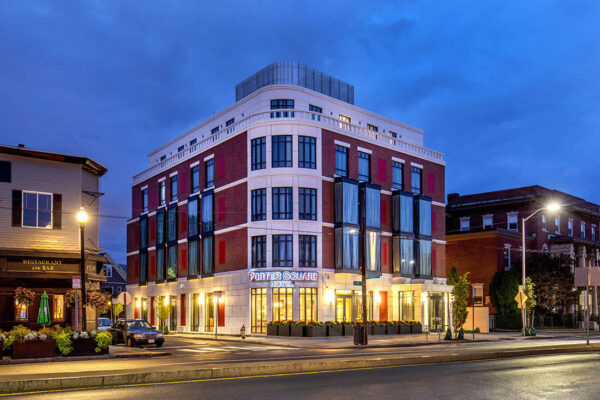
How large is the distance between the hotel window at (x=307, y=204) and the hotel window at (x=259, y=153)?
366 centimetres

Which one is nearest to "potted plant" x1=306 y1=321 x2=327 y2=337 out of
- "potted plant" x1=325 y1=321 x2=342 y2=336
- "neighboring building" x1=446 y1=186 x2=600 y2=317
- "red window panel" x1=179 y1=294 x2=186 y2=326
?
"potted plant" x1=325 y1=321 x2=342 y2=336

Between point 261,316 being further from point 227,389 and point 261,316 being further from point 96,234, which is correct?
point 227,389

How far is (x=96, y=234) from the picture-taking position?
3747cm

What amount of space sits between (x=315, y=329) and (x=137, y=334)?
12383 millimetres

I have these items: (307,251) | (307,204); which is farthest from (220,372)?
(307,204)

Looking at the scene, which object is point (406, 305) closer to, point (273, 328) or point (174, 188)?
point (273, 328)

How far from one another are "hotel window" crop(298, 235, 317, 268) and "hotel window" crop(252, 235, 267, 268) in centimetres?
274

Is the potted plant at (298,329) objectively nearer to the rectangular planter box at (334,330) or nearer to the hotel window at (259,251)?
the rectangular planter box at (334,330)

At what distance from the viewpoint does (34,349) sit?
23734 mm

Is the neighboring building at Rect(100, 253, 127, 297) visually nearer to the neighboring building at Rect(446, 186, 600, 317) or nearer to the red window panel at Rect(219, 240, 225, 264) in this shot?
the red window panel at Rect(219, 240, 225, 264)

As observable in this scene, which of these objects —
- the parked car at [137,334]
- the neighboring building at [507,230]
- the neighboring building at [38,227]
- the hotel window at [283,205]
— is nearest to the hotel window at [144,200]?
the hotel window at [283,205]

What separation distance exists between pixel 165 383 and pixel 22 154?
73.0ft

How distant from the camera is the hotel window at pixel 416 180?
57531 mm

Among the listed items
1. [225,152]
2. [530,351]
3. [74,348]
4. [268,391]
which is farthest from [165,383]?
[225,152]
